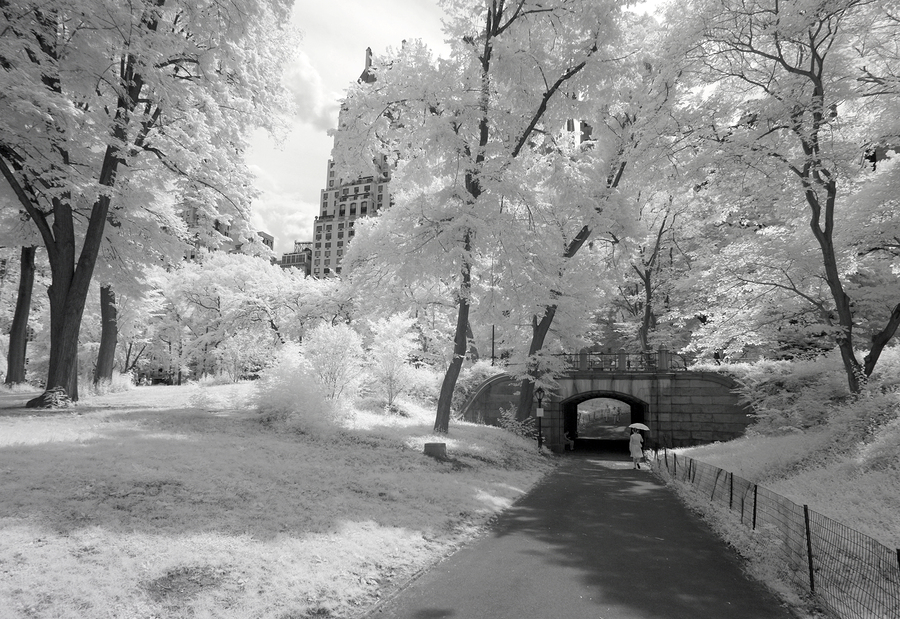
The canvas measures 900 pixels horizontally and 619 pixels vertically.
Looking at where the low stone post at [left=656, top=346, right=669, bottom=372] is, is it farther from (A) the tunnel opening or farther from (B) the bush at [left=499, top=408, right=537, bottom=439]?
(B) the bush at [left=499, top=408, right=537, bottom=439]

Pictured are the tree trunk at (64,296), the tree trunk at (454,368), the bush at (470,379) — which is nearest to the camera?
the tree trunk at (64,296)

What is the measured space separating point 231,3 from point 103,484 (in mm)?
12004

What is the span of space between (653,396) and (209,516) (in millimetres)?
25124

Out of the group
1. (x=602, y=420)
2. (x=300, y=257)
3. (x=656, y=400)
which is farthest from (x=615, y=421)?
(x=300, y=257)

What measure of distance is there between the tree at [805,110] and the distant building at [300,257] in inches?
5645

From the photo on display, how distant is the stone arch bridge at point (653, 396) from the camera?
2661cm

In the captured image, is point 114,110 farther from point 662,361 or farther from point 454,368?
point 662,361

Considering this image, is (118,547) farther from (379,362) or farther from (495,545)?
(379,362)

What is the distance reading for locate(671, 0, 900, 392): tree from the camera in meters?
14.3

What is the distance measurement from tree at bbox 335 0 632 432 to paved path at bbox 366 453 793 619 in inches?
318

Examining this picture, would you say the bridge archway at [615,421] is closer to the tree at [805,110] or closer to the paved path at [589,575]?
the tree at [805,110]

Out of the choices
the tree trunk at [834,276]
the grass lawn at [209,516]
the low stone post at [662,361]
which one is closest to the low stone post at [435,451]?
the grass lawn at [209,516]

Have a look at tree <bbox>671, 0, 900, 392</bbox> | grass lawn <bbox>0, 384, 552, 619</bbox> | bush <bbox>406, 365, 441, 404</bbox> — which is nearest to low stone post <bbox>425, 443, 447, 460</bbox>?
grass lawn <bbox>0, 384, 552, 619</bbox>

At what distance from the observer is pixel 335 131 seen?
1714 cm
